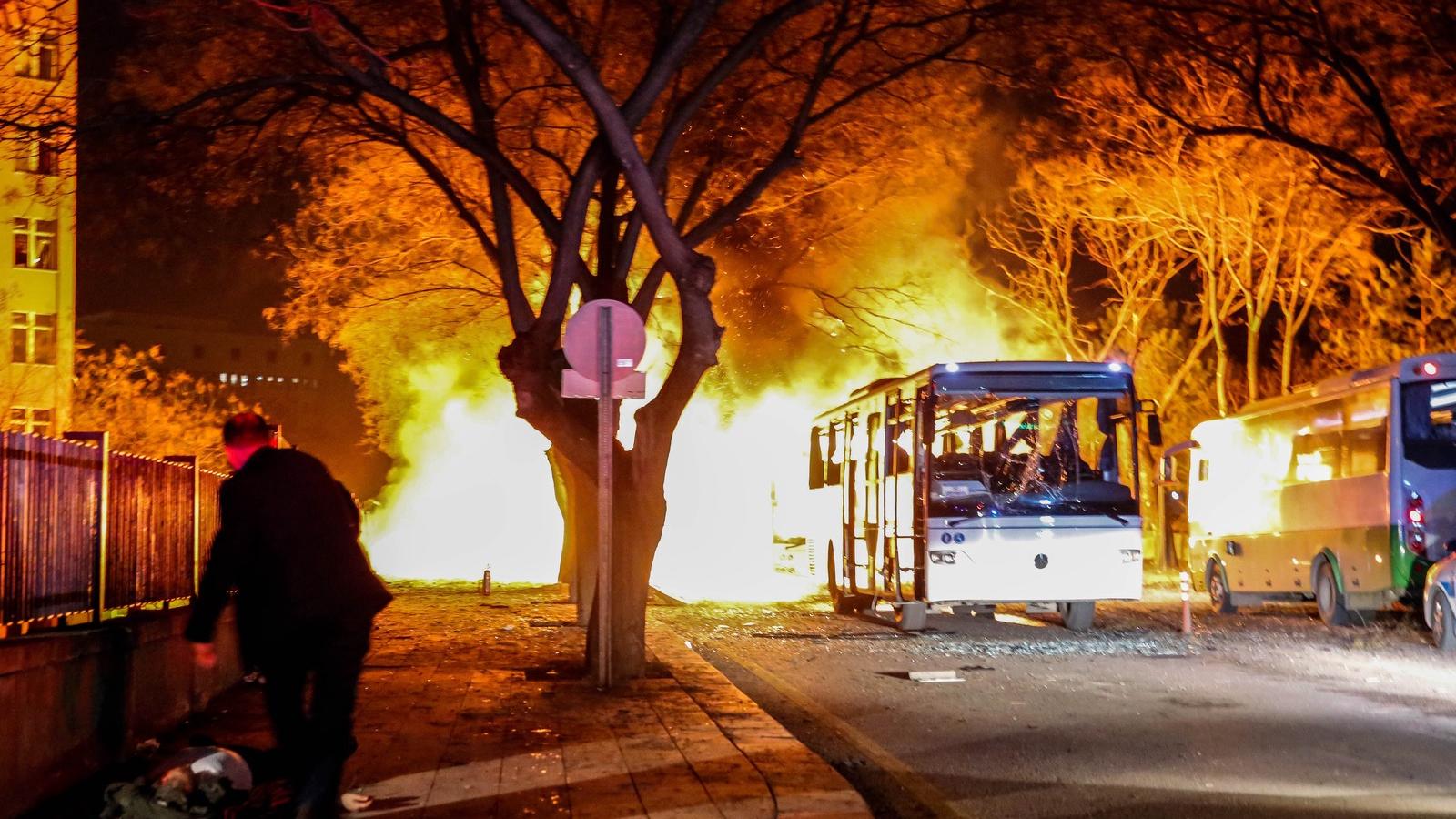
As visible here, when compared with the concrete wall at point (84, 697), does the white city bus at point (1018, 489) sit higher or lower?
higher

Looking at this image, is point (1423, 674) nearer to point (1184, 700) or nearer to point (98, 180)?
point (1184, 700)

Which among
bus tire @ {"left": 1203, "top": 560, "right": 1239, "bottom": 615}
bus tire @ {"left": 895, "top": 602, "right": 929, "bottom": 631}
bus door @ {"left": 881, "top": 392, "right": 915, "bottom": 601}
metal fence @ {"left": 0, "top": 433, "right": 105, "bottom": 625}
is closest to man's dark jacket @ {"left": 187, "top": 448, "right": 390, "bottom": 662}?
metal fence @ {"left": 0, "top": 433, "right": 105, "bottom": 625}

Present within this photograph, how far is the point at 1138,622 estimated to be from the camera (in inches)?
813

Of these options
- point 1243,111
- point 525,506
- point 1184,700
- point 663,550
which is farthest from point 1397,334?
point 1184,700

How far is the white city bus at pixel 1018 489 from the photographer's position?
1847cm

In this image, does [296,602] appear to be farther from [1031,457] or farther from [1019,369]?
[1031,457]

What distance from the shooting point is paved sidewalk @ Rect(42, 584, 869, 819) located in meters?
7.75

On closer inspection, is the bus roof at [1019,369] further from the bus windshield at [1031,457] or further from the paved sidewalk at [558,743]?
the paved sidewalk at [558,743]

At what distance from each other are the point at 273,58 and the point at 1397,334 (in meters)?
30.7

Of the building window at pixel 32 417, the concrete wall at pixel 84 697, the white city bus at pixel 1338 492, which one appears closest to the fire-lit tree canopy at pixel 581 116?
the concrete wall at pixel 84 697

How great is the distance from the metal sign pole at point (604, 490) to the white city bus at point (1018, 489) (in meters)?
6.84

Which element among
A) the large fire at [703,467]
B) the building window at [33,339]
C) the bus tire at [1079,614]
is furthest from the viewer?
the building window at [33,339]

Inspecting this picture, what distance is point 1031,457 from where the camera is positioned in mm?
18969

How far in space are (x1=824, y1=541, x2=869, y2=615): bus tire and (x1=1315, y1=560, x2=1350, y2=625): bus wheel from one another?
5.92 m
